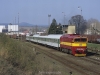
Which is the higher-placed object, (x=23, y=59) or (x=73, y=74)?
(x=23, y=59)

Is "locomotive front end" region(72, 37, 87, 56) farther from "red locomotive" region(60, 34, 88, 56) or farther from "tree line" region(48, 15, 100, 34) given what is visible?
"tree line" region(48, 15, 100, 34)

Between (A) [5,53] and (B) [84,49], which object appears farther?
(B) [84,49]

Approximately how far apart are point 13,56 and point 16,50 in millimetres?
1311

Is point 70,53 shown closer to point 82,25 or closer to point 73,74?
point 73,74

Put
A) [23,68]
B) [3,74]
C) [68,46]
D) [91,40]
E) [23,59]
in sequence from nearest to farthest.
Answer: [3,74]
[23,68]
[23,59]
[68,46]
[91,40]

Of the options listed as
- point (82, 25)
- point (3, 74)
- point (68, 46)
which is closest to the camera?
point (3, 74)

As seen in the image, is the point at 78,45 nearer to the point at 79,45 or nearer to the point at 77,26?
the point at 79,45

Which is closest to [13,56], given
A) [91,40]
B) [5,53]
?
[5,53]

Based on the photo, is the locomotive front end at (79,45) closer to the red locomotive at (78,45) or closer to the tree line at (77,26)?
the red locomotive at (78,45)

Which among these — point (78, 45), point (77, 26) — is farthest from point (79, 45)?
point (77, 26)

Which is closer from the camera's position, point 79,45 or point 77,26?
point 79,45

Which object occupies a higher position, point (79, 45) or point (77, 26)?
point (77, 26)

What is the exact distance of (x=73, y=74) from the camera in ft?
61.8

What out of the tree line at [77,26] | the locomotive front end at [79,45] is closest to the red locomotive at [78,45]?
the locomotive front end at [79,45]
